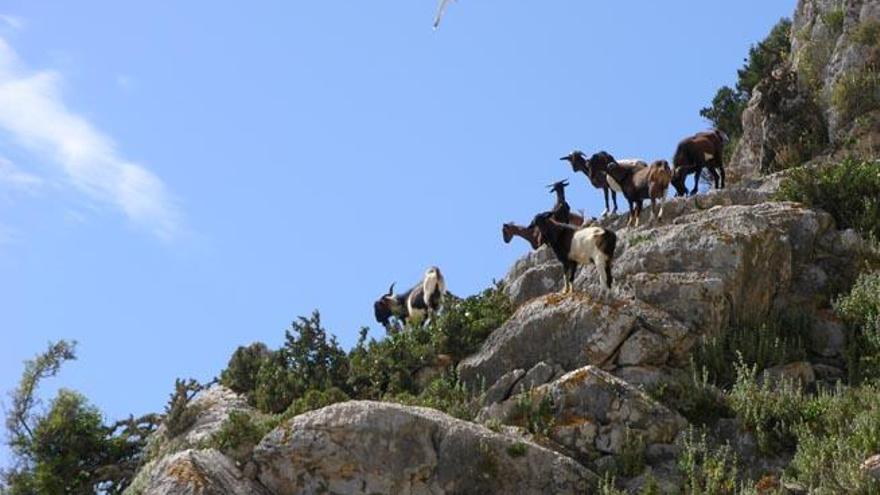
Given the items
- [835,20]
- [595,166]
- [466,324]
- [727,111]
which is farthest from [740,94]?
[466,324]

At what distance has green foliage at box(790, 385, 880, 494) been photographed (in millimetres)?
15172

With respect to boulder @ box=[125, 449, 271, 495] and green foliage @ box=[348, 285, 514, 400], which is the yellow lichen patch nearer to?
boulder @ box=[125, 449, 271, 495]

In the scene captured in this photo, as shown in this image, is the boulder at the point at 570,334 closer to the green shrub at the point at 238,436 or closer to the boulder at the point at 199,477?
the green shrub at the point at 238,436

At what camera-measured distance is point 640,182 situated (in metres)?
24.2

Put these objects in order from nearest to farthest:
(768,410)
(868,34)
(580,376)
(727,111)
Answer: (768,410), (580,376), (868,34), (727,111)

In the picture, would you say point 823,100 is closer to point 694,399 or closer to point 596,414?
point 694,399

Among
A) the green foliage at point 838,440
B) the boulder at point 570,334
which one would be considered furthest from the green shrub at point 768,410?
the boulder at point 570,334

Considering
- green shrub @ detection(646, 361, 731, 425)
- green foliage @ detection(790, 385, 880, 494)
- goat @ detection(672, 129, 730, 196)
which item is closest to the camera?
green foliage @ detection(790, 385, 880, 494)

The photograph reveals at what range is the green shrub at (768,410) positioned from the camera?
17203 mm

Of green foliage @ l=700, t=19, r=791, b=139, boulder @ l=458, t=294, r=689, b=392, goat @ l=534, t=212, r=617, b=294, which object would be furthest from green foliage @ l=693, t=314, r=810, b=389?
green foliage @ l=700, t=19, r=791, b=139

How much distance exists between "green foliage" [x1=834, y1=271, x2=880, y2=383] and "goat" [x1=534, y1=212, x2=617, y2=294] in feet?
11.5

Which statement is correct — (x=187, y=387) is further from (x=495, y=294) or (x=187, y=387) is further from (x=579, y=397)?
(x=579, y=397)

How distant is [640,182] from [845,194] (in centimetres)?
341

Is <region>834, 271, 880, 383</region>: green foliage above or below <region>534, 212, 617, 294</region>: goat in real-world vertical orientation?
below
